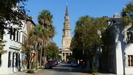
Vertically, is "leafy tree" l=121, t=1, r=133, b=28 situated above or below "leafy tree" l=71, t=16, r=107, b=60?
above

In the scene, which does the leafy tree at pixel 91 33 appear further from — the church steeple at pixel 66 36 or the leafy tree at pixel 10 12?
the church steeple at pixel 66 36

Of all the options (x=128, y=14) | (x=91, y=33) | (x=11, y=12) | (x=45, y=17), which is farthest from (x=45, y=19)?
(x=11, y=12)

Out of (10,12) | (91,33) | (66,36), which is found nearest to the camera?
(10,12)

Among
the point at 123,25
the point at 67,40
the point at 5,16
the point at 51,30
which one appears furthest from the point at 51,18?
the point at 67,40

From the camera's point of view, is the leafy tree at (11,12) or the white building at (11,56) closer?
the leafy tree at (11,12)

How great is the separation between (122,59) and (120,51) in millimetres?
1143

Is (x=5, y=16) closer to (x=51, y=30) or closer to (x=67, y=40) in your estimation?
(x=51, y=30)

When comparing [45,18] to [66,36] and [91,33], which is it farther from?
[66,36]

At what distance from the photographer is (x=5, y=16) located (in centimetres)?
923

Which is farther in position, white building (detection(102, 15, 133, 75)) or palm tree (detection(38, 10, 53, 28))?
palm tree (detection(38, 10, 53, 28))

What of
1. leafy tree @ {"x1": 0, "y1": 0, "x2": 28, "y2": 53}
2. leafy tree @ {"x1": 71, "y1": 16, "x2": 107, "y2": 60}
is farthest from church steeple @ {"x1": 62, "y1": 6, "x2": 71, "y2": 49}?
leafy tree @ {"x1": 0, "y1": 0, "x2": 28, "y2": 53}

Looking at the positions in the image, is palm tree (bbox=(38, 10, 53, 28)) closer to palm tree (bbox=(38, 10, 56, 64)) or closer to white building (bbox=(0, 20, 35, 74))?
palm tree (bbox=(38, 10, 56, 64))

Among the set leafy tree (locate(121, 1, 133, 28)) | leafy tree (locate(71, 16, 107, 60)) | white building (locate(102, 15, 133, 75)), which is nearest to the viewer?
leafy tree (locate(121, 1, 133, 28))

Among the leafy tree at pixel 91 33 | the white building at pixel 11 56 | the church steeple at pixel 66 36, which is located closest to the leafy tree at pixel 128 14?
the leafy tree at pixel 91 33
